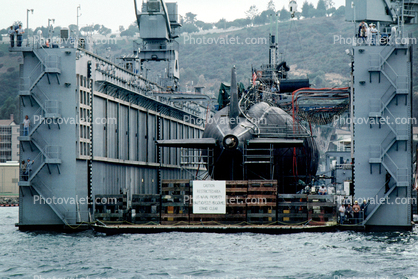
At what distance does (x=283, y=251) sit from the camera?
2861 centimetres

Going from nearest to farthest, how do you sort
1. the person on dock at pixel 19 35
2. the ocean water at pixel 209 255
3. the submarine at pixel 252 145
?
the ocean water at pixel 209 255, the person on dock at pixel 19 35, the submarine at pixel 252 145

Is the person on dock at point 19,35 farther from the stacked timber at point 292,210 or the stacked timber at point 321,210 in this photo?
the stacked timber at point 321,210

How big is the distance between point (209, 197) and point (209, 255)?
362 inches

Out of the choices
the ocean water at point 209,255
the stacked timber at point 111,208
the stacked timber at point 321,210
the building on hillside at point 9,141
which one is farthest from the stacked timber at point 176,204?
the building on hillside at point 9,141

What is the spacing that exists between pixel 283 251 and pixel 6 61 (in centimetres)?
18609

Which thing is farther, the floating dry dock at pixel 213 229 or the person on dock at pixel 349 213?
the person on dock at pixel 349 213

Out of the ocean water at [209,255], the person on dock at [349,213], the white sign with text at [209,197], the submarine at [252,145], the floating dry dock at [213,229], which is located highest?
the submarine at [252,145]

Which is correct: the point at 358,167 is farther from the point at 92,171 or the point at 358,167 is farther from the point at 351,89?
the point at 92,171

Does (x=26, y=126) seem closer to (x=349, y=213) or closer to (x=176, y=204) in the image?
(x=176, y=204)

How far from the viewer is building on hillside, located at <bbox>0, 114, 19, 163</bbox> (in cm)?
14462

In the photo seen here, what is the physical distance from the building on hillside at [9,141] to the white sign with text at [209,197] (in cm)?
11587

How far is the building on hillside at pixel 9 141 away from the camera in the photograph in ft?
474

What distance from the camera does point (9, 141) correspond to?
5743 inches

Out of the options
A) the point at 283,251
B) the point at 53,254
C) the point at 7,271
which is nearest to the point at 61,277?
the point at 7,271
